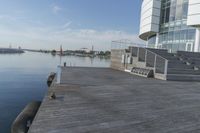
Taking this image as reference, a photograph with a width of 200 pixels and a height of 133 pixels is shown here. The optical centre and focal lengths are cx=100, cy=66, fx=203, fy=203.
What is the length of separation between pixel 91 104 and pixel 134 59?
12.2 m

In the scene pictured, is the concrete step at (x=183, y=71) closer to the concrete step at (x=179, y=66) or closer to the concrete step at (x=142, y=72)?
the concrete step at (x=179, y=66)

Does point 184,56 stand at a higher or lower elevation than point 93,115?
higher

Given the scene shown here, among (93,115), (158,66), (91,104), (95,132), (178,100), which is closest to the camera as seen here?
(95,132)

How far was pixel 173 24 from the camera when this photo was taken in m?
23.8

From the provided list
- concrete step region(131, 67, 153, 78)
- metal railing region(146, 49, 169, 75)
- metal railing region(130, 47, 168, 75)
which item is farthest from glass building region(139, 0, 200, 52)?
concrete step region(131, 67, 153, 78)

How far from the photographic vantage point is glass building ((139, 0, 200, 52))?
20.9m

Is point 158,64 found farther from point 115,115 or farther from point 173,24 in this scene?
point 173,24

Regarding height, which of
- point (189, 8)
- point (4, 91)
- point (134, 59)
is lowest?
point (4, 91)

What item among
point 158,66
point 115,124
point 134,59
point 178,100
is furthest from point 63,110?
point 134,59

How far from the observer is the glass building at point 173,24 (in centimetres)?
2091

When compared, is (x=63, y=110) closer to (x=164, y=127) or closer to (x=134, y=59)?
(x=164, y=127)

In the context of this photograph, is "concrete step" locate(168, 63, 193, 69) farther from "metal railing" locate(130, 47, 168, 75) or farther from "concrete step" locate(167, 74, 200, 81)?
"concrete step" locate(167, 74, 200, 81)

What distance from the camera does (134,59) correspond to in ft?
57.7

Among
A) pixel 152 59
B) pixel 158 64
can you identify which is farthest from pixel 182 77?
pixel 152 59
